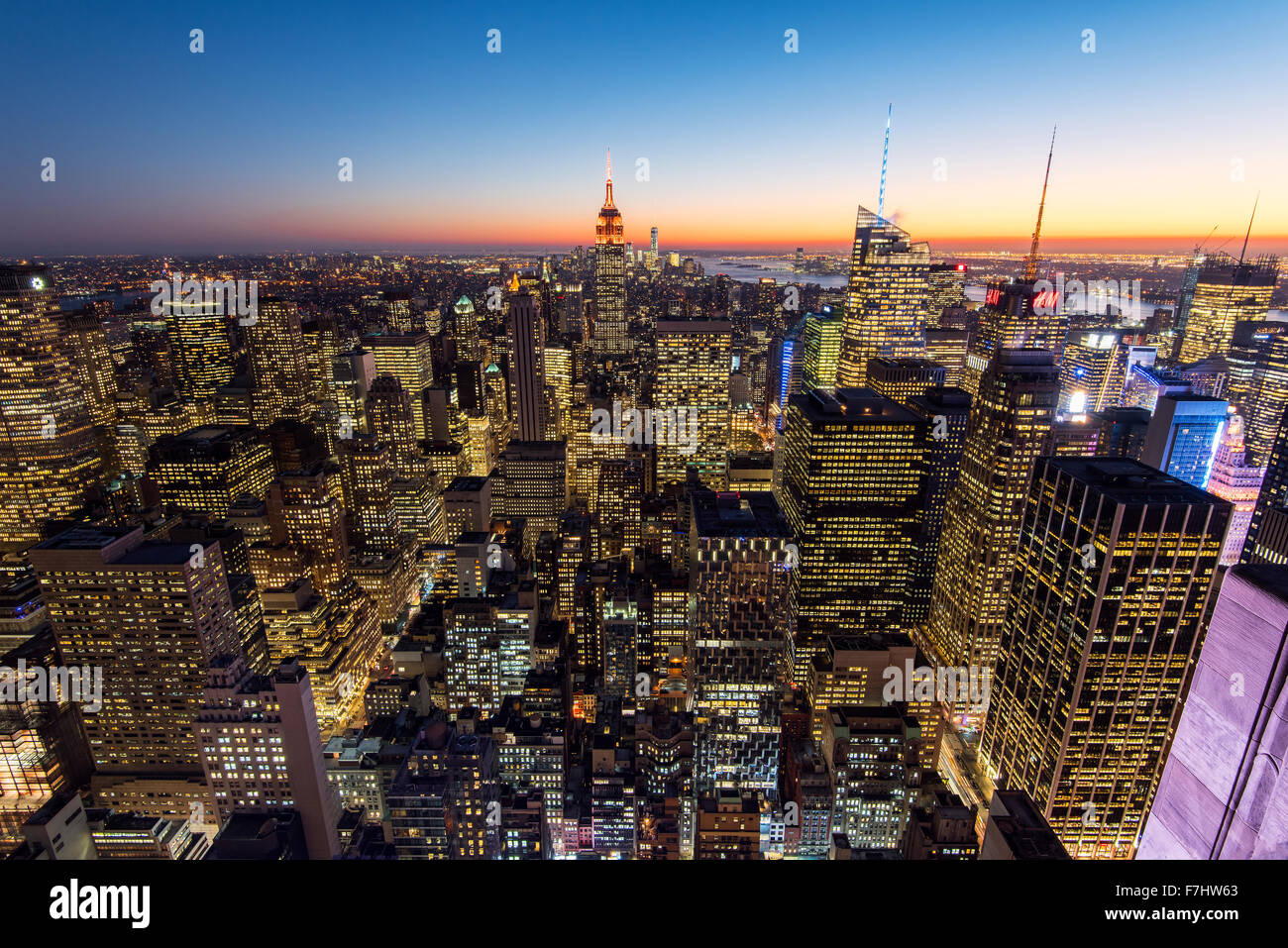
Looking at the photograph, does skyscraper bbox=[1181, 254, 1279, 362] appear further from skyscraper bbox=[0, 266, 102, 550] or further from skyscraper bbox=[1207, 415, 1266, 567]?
skyscraper bbox=[0, 266, 102, 550]

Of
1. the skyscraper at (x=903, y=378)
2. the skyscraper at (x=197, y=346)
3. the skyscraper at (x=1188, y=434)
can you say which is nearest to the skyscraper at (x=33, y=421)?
the skyscraper at (x=197, y=346)

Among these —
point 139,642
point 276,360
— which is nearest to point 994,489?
point 139,642

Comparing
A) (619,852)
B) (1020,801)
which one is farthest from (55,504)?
(1020,801)

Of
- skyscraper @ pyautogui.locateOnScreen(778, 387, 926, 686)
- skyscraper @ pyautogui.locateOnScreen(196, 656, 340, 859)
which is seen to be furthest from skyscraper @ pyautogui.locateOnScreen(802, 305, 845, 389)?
skyscraper @ pyautogui.locateOnScreen(196, 656, 340, 859)

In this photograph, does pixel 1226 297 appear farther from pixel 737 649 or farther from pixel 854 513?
pixel 737 649
